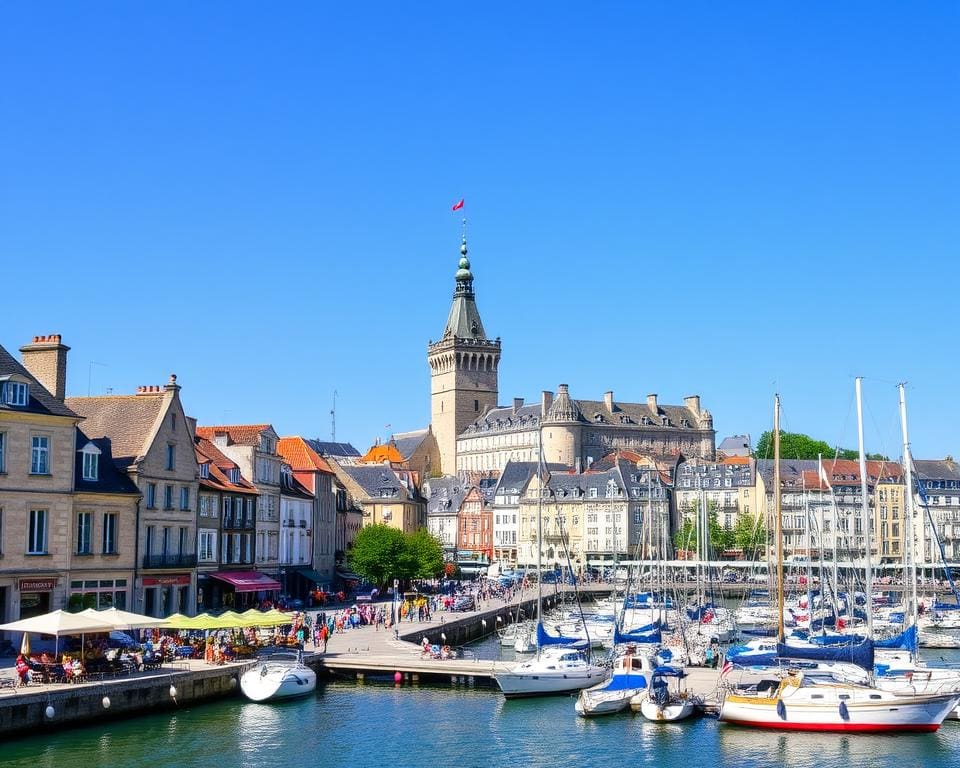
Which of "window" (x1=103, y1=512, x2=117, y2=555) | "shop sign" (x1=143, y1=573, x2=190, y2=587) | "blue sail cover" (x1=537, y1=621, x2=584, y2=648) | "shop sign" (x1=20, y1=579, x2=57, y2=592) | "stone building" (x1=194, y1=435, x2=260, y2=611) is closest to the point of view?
"shop sign" (x1=20, y1=579, x2=57, y2=592)

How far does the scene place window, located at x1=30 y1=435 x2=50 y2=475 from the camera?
50531 mm

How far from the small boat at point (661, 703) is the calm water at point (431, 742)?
387 millimetres

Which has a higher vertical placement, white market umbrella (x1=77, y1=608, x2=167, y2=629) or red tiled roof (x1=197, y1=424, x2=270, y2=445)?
red tiled roof (x1=197, y1=424, x2=270, y2=445)

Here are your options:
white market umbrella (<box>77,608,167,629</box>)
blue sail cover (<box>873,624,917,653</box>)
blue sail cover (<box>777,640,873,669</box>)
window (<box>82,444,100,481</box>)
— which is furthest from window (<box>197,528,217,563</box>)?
blue sail cover (<box>873,624,917,653</box>)

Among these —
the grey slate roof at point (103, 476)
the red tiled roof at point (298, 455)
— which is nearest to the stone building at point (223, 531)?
the grey slate roof at point (103, 476)

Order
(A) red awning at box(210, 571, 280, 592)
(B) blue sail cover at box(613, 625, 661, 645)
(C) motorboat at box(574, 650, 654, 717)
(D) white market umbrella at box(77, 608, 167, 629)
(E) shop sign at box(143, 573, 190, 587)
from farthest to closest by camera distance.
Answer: (A) red awning at box(210, 571, 280, 592) → (B) blue sail cover at box(613, 625, 661, 645) → (E) shop sign at box(143, 573, 190, 587) → (C) motorboat at box(574, 650, 654, 717) → (D) white market umbrella at box(77, 608, 167, 629)

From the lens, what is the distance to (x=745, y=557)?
150 m

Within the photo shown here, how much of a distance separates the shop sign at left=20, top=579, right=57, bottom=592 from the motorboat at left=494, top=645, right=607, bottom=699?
18121 mm

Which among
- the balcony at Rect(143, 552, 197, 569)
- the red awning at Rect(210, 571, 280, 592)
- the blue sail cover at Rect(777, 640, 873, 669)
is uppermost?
the balcony at Rect(143, 552, 197, 569)

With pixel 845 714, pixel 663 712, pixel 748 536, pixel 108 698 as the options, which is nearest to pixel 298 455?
pixel 108 698

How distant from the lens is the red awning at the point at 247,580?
68244mm

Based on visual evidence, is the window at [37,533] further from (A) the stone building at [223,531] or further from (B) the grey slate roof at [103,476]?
(A) the stone building at [223,531]

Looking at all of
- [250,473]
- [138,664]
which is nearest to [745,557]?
[250,473]

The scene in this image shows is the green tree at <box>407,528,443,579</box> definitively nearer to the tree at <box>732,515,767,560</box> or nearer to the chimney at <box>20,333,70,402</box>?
the chimney at <box>20,333,70,402</box>
